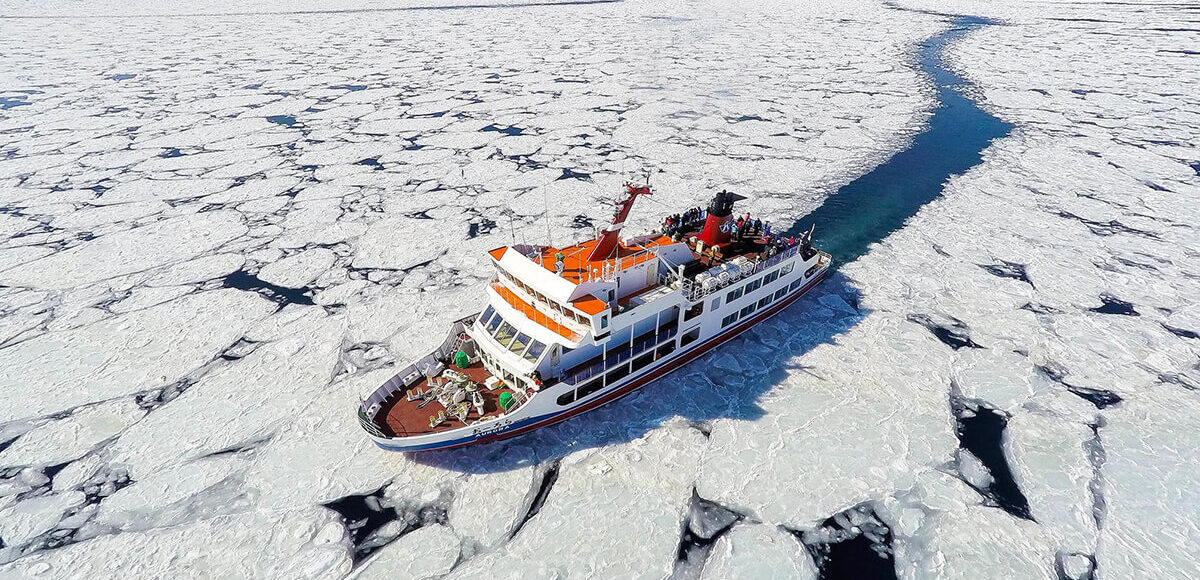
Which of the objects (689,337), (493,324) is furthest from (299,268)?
(689,337)

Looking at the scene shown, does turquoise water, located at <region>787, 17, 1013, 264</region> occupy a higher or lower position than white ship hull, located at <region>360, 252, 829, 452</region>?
higher

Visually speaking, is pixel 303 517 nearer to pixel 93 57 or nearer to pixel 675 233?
pixel 675 233

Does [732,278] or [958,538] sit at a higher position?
[732,278]

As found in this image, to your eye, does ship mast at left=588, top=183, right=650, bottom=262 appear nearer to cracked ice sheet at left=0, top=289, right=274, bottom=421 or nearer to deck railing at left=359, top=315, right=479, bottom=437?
deck railing at left=359, top=315, right=479, bottom=437

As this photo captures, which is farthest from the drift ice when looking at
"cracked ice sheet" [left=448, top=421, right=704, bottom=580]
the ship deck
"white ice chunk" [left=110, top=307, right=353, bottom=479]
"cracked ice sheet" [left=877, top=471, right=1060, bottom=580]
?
"cracked ice sheet" [left=877, top=471, right=1060, bottom=580]

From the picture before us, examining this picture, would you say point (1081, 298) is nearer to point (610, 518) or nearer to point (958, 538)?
point (958, 538)
